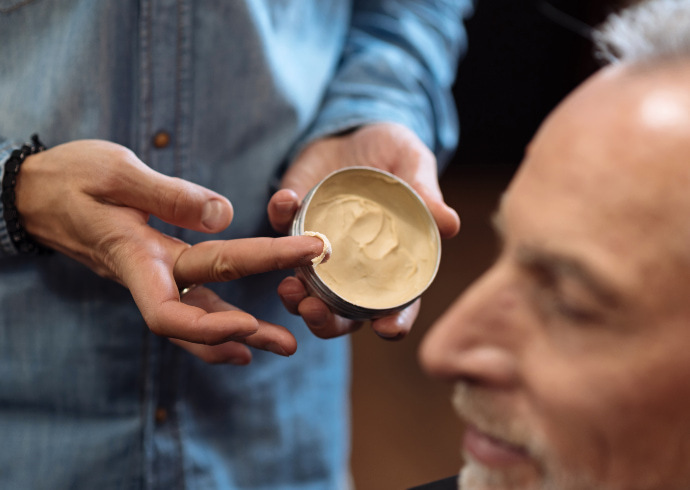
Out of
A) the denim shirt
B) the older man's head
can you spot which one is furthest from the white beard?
the denim shirt

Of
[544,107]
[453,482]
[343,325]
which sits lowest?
[544,107]

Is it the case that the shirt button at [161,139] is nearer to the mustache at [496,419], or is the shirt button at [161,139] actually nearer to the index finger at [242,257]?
the index finger at [242,257]

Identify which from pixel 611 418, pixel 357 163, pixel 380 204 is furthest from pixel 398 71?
pixel 611 418

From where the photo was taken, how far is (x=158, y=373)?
105 cm

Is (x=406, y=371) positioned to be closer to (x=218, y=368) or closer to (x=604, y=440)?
(x=218, y=368)

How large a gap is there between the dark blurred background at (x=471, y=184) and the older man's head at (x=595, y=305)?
5.29ft

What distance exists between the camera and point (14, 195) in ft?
2.92

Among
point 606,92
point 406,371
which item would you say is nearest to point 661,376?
point 606,92

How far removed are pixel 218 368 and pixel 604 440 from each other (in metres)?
0.69

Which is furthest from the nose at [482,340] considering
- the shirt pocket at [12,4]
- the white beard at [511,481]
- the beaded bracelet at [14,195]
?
the shirt pocket at [12,4]

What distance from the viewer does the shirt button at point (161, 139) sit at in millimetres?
980

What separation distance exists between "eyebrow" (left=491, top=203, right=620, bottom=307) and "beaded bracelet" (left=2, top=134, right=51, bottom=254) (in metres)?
0.71

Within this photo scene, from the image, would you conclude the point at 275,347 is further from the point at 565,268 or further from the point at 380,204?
the point at 565,268

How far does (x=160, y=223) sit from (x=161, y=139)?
0.14m
